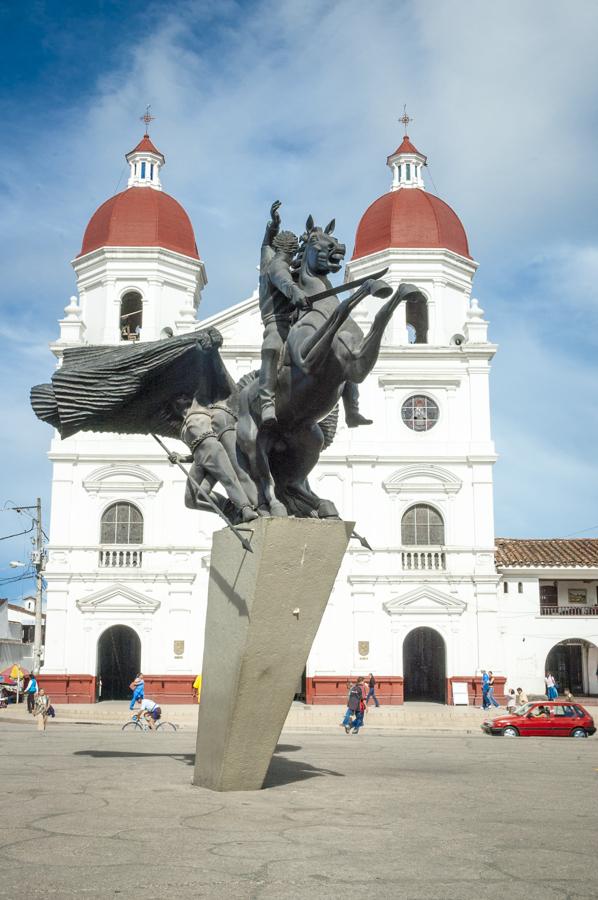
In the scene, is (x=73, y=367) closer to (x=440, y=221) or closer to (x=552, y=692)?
(x=552, y=692)

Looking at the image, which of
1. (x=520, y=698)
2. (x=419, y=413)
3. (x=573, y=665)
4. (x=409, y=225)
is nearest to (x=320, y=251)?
(x=520, y=698)

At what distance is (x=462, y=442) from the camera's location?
98.6ft

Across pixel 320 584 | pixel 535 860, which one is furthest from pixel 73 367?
pixel 535 860

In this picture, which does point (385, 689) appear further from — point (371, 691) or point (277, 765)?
point (277, 765)

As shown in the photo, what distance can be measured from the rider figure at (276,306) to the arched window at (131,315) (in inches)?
888

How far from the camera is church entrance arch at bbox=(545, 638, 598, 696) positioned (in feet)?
104

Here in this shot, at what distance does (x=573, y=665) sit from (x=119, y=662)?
15.2m

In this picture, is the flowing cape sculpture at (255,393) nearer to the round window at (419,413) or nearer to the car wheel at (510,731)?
the car wheel at (510,731)

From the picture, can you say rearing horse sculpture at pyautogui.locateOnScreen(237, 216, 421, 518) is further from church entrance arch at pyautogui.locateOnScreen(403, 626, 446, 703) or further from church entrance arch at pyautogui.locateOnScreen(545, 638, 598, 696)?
church entrance arch at pyautogui.locateOnScreen(545, 638, 598, 696)

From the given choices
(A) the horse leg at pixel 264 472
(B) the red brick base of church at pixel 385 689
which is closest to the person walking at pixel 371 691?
(B) the red brick base of church at pixel 385 689

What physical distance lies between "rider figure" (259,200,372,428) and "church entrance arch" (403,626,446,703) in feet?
73.5

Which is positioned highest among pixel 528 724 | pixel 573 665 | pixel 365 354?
pixel 365 354

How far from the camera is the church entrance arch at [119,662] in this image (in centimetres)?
2980

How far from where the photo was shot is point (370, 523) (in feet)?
96.3
